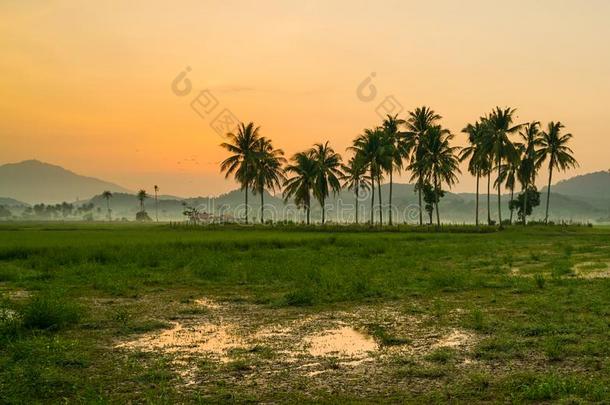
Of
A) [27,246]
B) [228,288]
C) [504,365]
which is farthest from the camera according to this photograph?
[27,246]

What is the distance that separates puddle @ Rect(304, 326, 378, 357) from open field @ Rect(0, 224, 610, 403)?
0.04 meters

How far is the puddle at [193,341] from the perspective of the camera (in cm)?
1016

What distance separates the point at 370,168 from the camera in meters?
70.3

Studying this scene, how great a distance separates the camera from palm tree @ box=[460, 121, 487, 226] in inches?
2702

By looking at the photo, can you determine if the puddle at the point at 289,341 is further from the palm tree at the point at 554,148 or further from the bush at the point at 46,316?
the palm tree at the point at 554,148

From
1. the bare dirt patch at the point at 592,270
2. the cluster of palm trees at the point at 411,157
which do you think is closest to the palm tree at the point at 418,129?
the cluster of palm trees at the point at 411,157

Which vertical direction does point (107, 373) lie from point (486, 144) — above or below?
below

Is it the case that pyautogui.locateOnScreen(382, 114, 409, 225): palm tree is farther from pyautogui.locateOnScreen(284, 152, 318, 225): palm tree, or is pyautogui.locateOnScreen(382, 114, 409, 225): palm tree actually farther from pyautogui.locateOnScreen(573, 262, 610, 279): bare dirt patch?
pyautogui.locateOnScreen(573, 262, 610, 279): bare dirt patch

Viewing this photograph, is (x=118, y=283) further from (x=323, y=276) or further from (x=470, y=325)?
(x=470, y=325)

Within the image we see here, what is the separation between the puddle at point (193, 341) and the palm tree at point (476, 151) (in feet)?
201

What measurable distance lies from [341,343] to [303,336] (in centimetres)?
103

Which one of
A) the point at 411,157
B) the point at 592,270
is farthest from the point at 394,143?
the point at 592,270

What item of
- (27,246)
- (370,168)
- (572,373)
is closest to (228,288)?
(572,373)

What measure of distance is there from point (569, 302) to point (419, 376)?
8.38 metres
